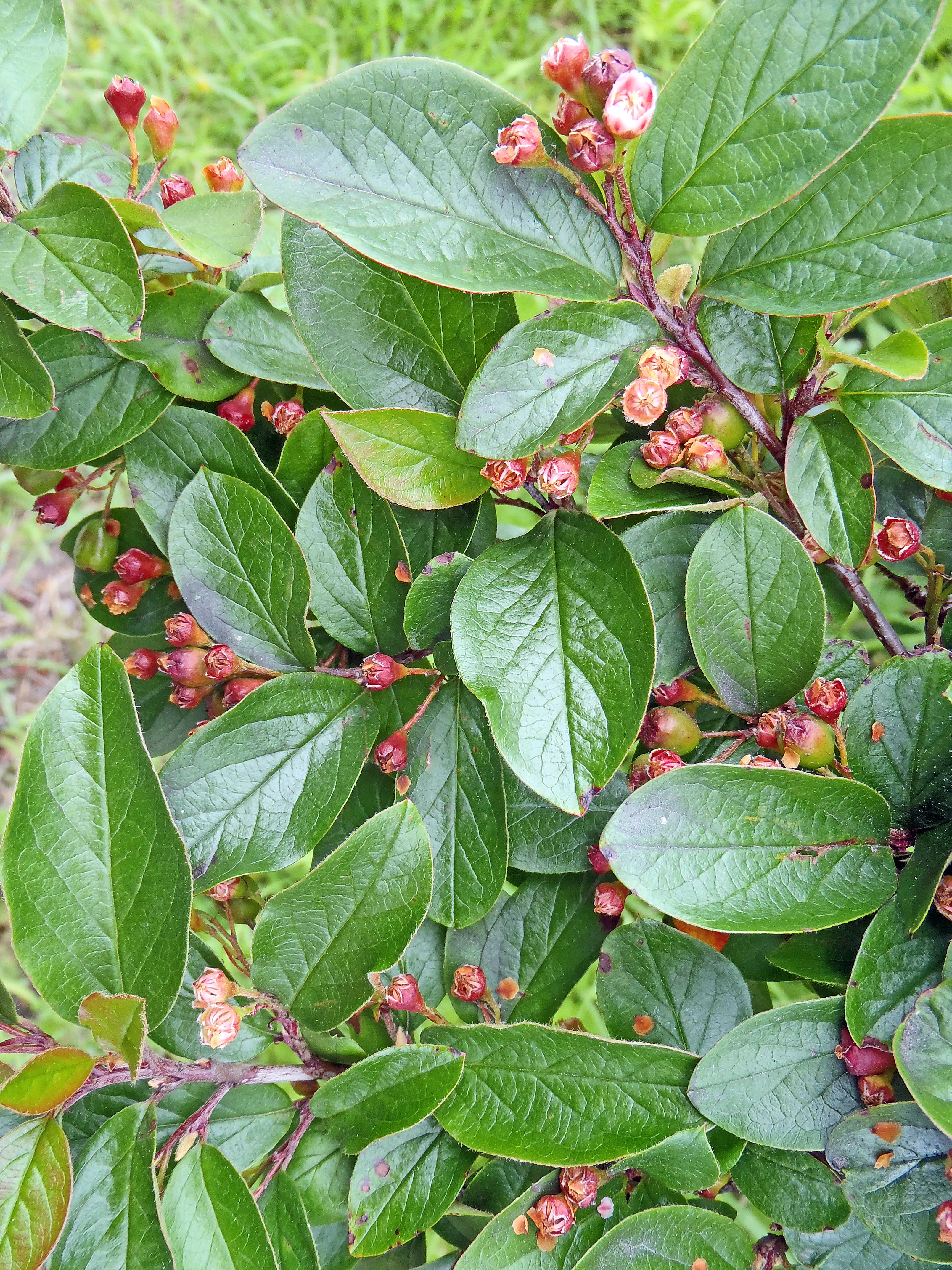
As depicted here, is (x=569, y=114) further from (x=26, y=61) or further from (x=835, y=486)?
(x=26, y=61)

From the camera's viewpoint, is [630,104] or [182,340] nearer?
[630,104]

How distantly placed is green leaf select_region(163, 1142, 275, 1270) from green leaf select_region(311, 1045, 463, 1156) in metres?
0.10

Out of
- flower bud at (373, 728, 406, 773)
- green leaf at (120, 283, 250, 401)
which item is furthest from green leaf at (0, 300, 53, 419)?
flower bud at (373, 728, 406, 773)

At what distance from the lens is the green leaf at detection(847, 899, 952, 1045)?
0.83m

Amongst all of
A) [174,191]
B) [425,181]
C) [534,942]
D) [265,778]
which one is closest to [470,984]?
[534,942]

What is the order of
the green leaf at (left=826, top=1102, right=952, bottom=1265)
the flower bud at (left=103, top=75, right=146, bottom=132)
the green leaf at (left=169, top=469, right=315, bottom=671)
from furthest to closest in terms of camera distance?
1. the flower bud at (left=103, top=75, right=146, bottom=132)
2. the green leaf at (left=169, top=469, right=315, bottom=671)
3. the green leaf at (left=826, top=1102, right=952, bottom=1265)

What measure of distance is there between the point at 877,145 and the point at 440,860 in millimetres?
730

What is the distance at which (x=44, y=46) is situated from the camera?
94cm

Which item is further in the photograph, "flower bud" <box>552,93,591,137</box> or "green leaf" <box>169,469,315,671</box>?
"green leaf" <box>169,469,315,671</box>

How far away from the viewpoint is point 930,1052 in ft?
2.51

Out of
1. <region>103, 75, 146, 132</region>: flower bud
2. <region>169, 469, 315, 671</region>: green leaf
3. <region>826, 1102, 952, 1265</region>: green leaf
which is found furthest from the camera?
<region>103, 75, 146, 132</region>: flower bud

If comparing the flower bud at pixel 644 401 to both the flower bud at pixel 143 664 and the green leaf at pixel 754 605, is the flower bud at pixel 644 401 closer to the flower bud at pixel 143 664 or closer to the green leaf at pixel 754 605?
the green leaf at pixel 754 605

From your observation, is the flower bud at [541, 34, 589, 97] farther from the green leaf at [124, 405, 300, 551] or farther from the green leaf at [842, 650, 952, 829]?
the green leaf at [842, 650, 952, 829]

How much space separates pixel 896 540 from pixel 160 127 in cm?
87
